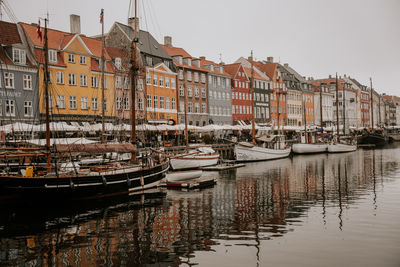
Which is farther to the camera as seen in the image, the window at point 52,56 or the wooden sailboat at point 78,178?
the window at point 52,56

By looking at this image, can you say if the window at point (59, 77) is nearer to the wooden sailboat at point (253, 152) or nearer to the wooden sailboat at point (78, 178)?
the wooden sailboat at point (78, 178)

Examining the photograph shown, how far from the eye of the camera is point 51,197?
2184 cm

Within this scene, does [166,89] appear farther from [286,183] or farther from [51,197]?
[51,197]

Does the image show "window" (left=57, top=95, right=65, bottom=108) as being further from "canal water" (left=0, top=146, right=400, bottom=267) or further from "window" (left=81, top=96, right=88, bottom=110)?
"canal water" (left=0, top=146, right=400, bottom=267)

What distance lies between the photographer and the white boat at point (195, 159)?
129 feet

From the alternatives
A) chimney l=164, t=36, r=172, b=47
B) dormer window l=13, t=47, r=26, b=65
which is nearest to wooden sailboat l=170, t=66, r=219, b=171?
dormer window l=13, t=47, r=26, b=65

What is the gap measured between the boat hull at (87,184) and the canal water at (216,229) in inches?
31.5

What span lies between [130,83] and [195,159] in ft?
33.4

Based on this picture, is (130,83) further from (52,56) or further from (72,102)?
(52,56)

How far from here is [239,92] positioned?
8262 centimetres

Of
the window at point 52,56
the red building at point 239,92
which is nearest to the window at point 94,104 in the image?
the window at point 52,56

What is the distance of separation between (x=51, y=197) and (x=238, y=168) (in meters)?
23.9

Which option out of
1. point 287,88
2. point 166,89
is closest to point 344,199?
point 166,89

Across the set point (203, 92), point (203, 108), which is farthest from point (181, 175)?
point (203, 92)
